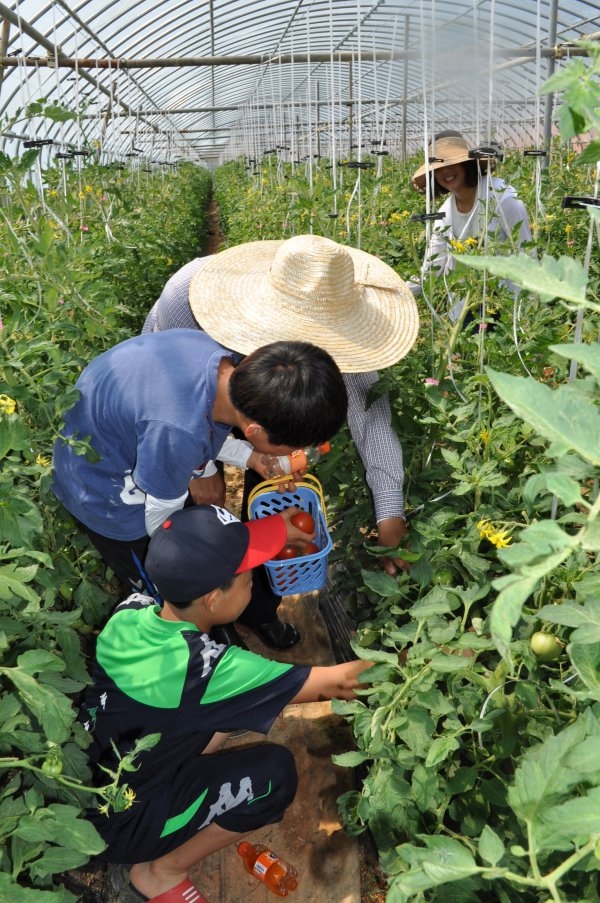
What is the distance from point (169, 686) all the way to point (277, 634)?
99cm

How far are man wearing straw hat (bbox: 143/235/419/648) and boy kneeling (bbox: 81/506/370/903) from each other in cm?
36

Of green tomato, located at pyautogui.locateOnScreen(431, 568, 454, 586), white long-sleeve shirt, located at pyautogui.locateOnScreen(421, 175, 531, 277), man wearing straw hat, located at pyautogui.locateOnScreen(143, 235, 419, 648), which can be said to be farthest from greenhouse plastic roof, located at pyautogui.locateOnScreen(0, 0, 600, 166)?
green tomato, located at pyautogui.locateOnScreen(431, 568, 454, 586)

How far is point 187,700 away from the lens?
155 cm

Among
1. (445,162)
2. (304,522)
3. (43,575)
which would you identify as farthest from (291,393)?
(445,162)

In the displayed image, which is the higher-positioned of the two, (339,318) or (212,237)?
(339,318)

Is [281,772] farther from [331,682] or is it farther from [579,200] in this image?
[579,200]

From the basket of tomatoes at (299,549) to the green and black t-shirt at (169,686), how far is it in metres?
0.47

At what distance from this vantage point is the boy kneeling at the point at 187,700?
1.55m

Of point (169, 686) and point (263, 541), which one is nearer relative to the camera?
point (169, 686)

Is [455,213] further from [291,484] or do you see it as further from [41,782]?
[41,782]

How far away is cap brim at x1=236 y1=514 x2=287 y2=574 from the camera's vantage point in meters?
1.69

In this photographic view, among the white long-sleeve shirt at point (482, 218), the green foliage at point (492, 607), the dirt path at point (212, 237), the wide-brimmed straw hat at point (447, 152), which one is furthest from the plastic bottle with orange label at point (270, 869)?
the dirt path at point (212, 237)

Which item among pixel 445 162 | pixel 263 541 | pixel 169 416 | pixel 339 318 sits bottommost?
pixel 263 541

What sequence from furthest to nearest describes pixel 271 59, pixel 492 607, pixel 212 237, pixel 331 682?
pixel 212 237 → pixel 271 59 → pixel 331 682 → pixel 492 607
